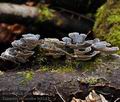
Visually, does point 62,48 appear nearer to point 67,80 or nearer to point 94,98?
point 67,80

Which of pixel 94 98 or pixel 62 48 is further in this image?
A: pixel 62 48

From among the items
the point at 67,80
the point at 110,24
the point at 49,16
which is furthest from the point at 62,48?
the point at 49,16

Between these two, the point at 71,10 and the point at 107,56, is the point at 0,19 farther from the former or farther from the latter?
the point at 107,56

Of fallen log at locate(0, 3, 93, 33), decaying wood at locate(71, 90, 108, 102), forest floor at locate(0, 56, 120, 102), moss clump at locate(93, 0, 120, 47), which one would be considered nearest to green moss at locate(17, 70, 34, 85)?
forest floor at locate(0, 56, 120, 102)

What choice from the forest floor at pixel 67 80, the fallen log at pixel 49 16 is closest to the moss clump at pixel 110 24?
the forest floor at pixel 67 80

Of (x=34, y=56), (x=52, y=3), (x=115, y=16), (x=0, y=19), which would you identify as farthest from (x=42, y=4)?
(x=34, y=56)

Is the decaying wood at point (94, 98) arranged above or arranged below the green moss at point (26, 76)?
below

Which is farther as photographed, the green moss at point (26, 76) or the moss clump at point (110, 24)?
the moss clump at point (110, 24)

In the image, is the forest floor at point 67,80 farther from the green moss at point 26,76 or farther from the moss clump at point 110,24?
the moss clump at point 110,24
